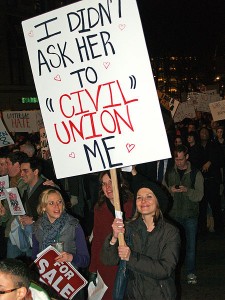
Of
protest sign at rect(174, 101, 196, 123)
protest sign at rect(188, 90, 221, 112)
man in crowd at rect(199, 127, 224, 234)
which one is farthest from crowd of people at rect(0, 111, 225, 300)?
protest sign at rect(188, 90, 221, 112)

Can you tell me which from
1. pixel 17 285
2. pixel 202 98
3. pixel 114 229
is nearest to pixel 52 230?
pixel 114 229

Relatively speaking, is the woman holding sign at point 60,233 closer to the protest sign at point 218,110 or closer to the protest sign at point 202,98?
the protest sign at point 218,110

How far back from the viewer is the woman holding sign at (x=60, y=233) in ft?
14.0

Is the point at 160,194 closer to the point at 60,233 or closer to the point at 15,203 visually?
the point at 60,233

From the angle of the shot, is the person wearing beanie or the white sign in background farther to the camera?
the person wearing beanie

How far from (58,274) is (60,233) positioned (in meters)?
0.36

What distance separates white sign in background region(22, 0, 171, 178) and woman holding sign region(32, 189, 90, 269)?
948mm

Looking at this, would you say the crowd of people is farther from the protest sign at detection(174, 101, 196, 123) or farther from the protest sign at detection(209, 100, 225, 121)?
the protest sign at detection(174, 101, 196, 123)

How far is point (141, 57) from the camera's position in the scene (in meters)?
3.12

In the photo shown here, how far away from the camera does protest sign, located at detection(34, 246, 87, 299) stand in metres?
4.08

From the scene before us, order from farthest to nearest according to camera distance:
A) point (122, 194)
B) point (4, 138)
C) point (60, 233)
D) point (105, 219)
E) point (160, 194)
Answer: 1. point (4, 138)
2. point (122, 194)
3. point (105, 219)
4. point (60, 233)
5. point (160, 194)

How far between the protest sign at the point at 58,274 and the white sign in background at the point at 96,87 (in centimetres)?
97

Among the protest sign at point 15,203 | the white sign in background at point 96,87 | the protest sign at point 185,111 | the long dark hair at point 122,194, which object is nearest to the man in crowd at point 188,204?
the long dark hair at point 122,194

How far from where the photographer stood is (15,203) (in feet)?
17.0
